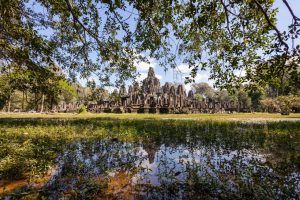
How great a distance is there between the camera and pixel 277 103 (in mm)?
59625

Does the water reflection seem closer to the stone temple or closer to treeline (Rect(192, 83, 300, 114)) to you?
treeline (Rect(192, 83, 300, 114))

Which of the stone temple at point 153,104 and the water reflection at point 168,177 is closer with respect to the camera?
the water reflection at point 168,177

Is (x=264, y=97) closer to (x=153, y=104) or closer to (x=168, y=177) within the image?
(x=153, y=104)

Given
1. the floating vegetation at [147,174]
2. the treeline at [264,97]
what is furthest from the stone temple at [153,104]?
the floating vegetation at [147,174]

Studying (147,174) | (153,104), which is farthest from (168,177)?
(153,104)

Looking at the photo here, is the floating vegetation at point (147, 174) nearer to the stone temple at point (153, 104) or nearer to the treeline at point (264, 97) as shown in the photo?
the treeline at point (264, 97)

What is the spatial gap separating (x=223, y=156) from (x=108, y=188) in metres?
4.86

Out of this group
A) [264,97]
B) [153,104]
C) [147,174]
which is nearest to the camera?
[147,174]

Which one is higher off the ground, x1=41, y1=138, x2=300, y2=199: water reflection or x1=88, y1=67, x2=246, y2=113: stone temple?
x1=88, y1=67, x2=246, y2=113: stone temple

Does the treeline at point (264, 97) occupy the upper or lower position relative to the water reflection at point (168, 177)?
upper

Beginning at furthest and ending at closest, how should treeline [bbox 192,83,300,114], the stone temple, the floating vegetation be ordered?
the stone temple < treeline [bbox 192,83,300,114] < the floating vegetation

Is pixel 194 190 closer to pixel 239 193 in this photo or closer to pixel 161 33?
pixel 239 193

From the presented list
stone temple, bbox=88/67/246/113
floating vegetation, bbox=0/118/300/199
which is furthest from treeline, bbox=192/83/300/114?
stone temple, bbox=88/67/246/113

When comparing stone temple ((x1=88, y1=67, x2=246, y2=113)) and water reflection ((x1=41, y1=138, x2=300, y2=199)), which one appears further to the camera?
stone temple ((x1=88, y1=67, x2=246, y2=113))
